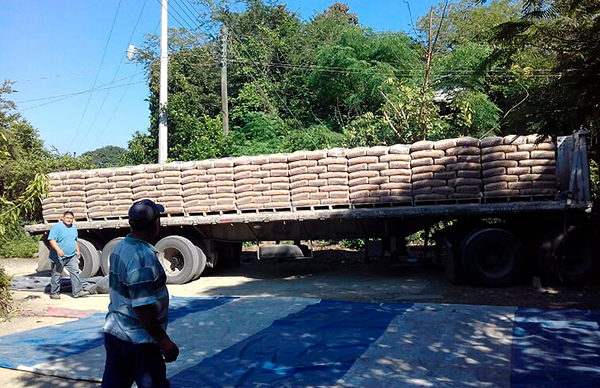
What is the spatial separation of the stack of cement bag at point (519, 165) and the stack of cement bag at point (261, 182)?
383cm

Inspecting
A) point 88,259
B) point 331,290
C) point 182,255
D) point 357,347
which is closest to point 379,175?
point 331,290

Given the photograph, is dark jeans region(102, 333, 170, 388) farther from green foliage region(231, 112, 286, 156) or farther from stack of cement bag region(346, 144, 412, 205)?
green foliage region(231, 112, 286, 156)

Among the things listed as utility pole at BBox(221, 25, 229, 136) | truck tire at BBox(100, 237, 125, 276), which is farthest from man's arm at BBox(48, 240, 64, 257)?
utility pole at BBox(221, 25, 229, 136)

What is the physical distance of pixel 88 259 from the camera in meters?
12.7

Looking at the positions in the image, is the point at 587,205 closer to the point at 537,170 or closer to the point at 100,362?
the point at 537,170

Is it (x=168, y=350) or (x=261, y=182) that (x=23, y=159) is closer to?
(x=261, y=182)

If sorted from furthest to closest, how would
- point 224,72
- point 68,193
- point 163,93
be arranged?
point 224,72
point 163,93
point 68,193

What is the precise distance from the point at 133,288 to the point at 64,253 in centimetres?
768

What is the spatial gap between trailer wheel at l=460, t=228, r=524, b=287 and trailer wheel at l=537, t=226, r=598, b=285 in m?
0.42

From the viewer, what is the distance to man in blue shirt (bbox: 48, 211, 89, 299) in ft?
32.9

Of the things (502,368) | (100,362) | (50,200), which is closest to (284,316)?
(100,362)

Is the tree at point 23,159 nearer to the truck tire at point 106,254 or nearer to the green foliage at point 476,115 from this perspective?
the truck tire at point 106,254

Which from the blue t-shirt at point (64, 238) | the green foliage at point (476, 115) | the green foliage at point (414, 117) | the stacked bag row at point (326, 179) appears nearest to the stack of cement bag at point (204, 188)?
the stacked bag row at point (326, 179)

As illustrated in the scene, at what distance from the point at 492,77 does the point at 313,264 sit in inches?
402
